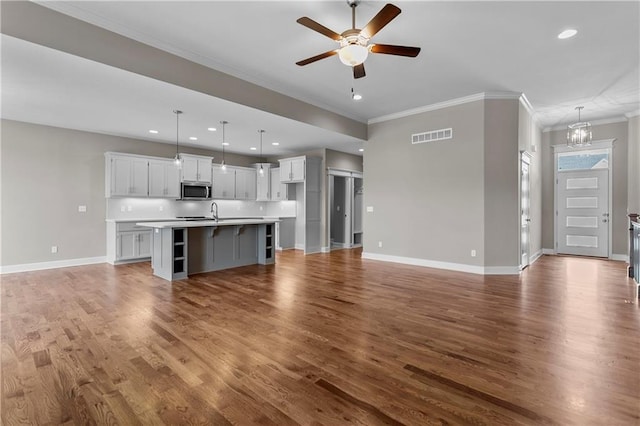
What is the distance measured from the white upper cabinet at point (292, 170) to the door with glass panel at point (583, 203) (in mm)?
6470

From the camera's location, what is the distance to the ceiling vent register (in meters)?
5.93

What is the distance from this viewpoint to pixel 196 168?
800 cm

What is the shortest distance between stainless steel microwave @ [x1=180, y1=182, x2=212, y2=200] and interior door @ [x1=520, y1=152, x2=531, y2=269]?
287 inches

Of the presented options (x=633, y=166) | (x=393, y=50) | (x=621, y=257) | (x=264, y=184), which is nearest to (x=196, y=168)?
(x=264, y=184)

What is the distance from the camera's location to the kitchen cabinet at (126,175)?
6.57 metres

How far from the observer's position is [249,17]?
10.8ft

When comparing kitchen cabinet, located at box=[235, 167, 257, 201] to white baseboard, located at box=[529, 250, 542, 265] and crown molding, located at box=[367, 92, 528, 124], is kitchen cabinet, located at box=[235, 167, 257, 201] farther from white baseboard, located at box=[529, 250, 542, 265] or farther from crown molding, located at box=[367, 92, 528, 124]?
white baseboard, located at box=[529, 250, 542, 265]

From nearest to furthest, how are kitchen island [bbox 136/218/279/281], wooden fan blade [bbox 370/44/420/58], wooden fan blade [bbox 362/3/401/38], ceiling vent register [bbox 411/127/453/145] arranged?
wooden fan blade [bbox 362/3/401/38] < wooden fan blade [bbox 370/44/420/58] < kitchen island [bbox 136/218/279/281] < ceiling vent register [bbox 411/127/453/145]

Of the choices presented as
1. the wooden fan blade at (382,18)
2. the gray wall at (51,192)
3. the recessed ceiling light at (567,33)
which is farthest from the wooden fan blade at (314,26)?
the gray wall at (51,192)

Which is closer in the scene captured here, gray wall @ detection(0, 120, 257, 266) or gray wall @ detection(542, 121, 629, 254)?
gray wall @ detection(0, 120, 257, 266)

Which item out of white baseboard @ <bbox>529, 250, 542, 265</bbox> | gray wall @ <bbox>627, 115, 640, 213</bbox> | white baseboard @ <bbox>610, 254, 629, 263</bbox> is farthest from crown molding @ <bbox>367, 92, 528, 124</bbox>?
white baseboard @ <bbox>610, 254, 629, 263</bbox>

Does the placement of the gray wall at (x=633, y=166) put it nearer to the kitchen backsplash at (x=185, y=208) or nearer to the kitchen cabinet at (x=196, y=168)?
the kitchen backsplash at (x=185, y=208)

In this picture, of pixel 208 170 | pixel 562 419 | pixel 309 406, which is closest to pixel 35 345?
pixel 309 406

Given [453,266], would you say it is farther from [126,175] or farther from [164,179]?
[126,175]
